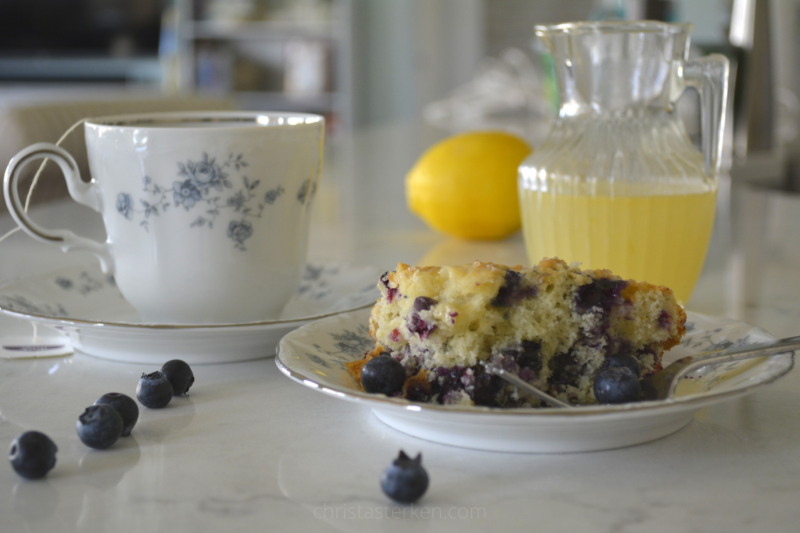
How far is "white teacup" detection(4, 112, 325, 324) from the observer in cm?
68

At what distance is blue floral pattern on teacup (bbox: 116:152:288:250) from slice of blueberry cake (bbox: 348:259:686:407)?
206 mm

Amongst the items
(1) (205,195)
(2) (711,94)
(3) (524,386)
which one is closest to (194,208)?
(1) (205,195)

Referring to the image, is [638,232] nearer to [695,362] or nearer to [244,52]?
[695,362]

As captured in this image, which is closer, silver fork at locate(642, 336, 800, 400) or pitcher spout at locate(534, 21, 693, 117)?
silver fork at locate(642, 336, 800, 400)

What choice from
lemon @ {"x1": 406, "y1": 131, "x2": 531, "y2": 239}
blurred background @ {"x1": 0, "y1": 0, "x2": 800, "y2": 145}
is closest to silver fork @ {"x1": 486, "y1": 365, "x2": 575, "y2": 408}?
lemon @ {"x1": 406, "y1": 131, "x2": 531, "y2": 239}

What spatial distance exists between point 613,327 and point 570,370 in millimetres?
43

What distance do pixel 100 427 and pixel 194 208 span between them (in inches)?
10.1

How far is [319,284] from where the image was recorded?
90 centimetres

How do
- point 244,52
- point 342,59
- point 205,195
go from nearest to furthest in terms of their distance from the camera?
point 205,195, point 342,59, point 244,52

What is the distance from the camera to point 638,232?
80 centimetres

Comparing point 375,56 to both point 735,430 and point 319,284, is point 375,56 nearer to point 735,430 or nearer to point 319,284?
point 319,284

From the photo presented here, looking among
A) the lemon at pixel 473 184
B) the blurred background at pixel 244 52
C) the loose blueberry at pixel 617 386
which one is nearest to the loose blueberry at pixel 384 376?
the loose blueberry at pixel 617 386

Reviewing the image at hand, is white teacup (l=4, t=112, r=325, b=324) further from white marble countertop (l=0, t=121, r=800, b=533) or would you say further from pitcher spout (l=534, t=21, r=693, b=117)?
pitcher spout (l=534, t=21, r=693, b=117)

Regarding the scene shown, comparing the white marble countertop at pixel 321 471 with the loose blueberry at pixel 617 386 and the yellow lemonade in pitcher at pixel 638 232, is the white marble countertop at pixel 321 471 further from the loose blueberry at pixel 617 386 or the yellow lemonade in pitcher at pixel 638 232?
the yellow lemonade in pitcher at pixel 638 232
